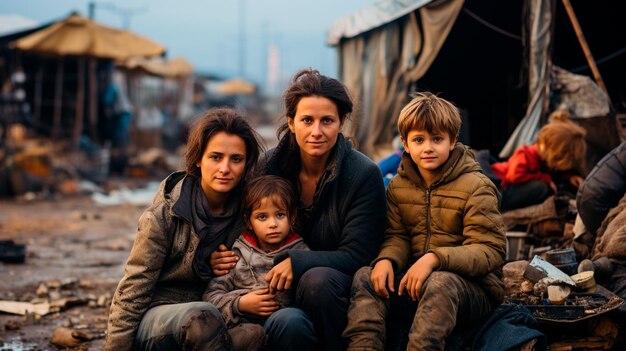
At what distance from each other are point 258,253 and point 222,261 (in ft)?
0.55

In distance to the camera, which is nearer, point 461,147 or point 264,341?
point 264,341

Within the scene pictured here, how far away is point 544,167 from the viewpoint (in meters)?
5.98

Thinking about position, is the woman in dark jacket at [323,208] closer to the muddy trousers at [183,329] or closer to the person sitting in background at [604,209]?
the muddy trousers at [183,329]

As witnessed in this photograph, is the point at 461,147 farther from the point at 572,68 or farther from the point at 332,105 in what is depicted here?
the point at 572,68

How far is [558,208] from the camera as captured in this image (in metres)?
5.74

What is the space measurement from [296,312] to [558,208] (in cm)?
321

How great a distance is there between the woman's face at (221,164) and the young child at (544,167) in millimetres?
2911

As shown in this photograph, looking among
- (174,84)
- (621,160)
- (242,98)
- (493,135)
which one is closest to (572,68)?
(493,135)

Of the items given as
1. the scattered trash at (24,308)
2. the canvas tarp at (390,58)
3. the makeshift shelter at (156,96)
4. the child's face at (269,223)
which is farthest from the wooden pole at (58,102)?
the child's face at (269,223)

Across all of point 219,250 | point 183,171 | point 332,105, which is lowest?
point 219,250

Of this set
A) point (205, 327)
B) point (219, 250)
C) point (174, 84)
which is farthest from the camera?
point (174, 84)

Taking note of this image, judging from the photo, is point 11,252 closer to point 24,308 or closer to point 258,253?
point 24,308

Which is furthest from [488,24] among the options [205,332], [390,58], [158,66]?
[158,66]

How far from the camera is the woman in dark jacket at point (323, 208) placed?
321 centimetres
